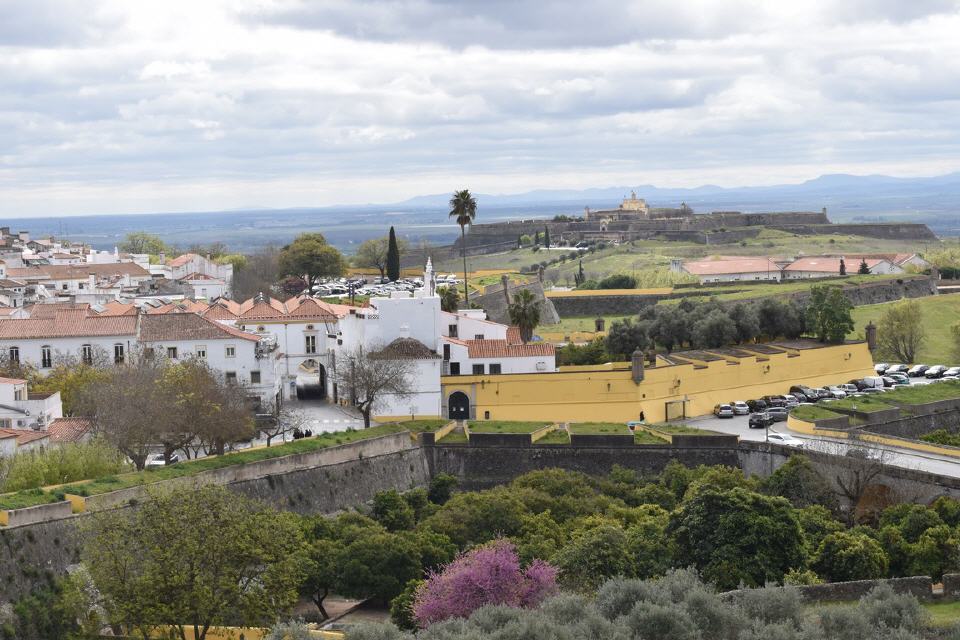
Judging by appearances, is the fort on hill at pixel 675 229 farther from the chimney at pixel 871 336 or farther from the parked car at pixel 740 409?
the parked car at pixel 740 409

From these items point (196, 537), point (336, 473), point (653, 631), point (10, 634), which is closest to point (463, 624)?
point (653, 631)

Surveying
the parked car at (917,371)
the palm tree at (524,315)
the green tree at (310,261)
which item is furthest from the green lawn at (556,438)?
the green tree at (310,261)

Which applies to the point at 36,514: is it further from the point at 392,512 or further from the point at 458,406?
the point at 458,406

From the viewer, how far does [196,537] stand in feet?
90.2

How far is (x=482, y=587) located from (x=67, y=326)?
82.1 feet

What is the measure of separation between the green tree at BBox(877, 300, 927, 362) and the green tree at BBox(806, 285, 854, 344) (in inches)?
236

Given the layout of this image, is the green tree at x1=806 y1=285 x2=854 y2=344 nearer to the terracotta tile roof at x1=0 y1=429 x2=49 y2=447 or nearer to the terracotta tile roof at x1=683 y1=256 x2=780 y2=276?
the terracotta tile roof at x1=0 y1=429 x2=49 y2=447

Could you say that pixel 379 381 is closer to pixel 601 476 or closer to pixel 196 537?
pixel 601 476

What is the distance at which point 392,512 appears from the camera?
37.8m

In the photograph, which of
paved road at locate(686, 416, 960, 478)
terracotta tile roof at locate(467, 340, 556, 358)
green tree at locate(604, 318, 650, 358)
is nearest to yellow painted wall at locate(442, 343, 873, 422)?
terracotta tile roof at locate(467, 340, 556, 358)

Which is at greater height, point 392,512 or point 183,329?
point 183,329

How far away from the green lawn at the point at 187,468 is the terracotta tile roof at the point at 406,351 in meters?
3.29

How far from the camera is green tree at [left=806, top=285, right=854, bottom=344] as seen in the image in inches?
2226

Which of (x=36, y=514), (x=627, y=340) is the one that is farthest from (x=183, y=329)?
(x=36, y=514)
